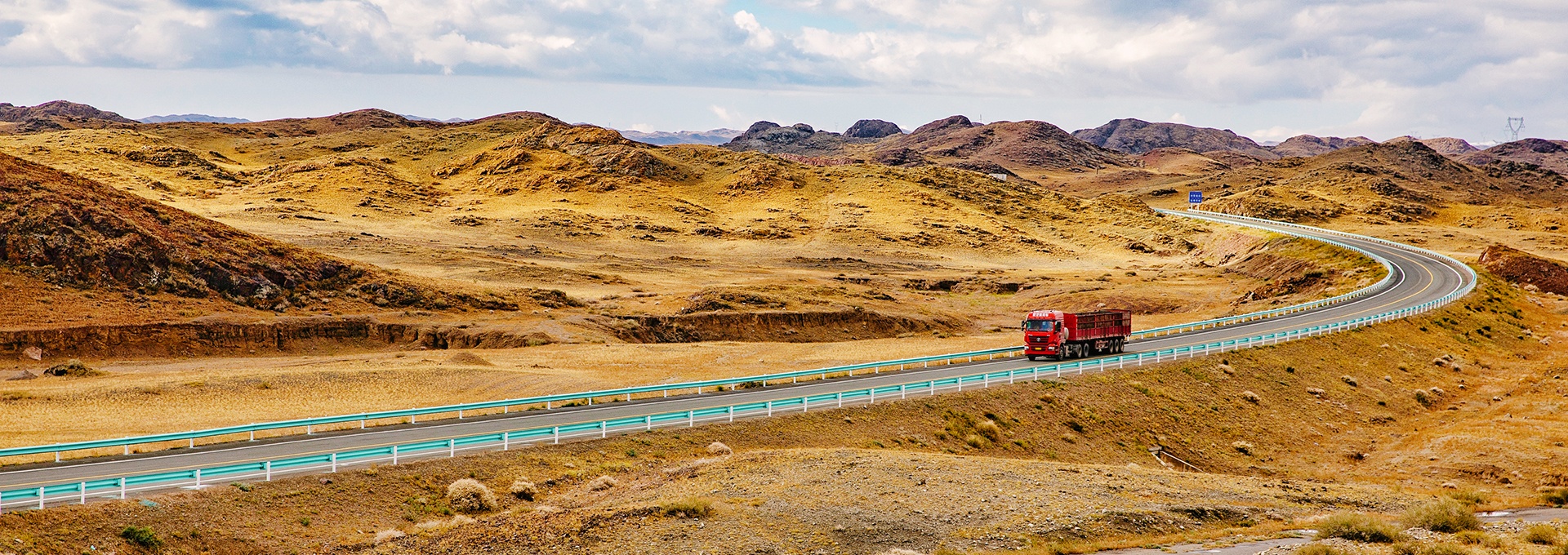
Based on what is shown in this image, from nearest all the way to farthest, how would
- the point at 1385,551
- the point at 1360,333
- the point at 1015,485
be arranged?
the point at 1385,551 → the point at 1015,485 → the point at 1360,333

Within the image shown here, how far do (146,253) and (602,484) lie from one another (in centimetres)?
5715

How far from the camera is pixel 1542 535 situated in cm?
2205

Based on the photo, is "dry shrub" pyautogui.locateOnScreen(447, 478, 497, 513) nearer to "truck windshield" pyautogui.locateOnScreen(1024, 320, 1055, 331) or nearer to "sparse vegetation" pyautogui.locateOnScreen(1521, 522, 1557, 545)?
"sparse vegetation" pyautogui.locateOnScreen(1521, 522, 1557, 545)

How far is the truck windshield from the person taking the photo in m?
52.2

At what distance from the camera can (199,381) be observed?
4872 cm

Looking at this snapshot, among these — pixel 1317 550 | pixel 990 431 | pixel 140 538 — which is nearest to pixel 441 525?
pixel 140 538

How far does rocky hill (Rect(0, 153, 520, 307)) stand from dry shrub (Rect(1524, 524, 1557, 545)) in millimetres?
67514

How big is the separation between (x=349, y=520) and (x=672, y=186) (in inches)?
6062

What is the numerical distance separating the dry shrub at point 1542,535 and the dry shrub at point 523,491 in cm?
2149

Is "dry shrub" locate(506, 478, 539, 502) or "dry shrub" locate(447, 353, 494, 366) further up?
"dry shrub" locate(506, 478, 539, 502)

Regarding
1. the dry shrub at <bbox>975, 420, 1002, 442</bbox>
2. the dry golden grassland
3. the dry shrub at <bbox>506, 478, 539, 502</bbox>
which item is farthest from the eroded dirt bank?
the dry shrub at <bbox>506, 478, 539, 502</bbox>

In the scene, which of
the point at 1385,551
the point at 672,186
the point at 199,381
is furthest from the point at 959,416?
the point at 672,186

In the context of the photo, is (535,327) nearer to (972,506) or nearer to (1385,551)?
(972,506)

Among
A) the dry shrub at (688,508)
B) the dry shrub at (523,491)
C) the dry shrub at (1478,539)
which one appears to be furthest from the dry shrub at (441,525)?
the dry shrub at (1478,539)
